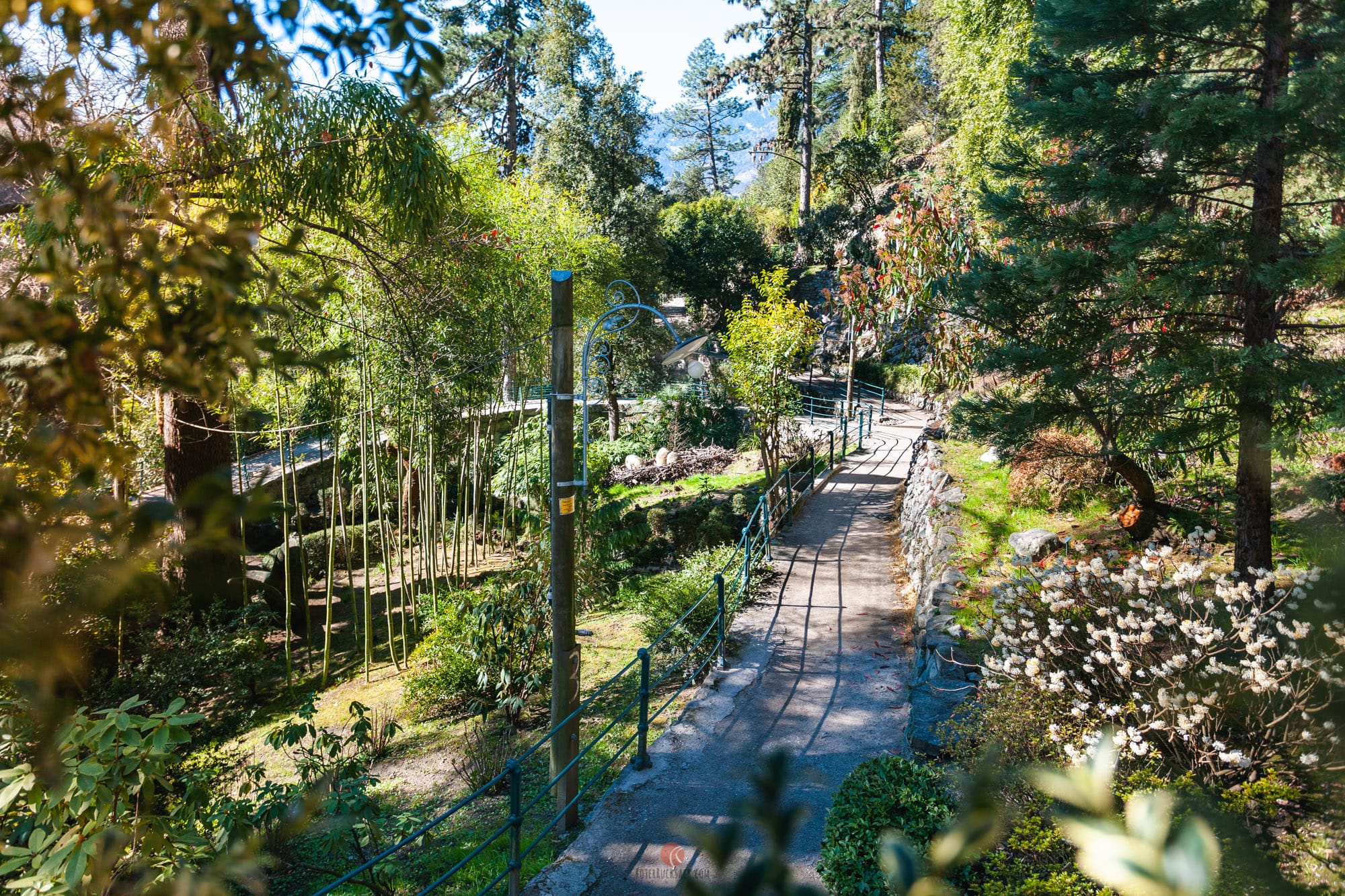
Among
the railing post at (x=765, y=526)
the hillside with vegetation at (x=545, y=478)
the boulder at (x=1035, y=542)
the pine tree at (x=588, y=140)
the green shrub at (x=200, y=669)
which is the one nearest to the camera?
the hillside with vegetation at (x=545, y=478)

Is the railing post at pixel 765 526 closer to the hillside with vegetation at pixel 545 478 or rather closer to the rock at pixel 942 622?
the hillside with vegetation at pixel 545 478

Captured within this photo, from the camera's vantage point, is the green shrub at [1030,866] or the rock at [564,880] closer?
the green shrub at [1030,866]

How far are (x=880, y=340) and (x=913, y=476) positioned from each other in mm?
2524

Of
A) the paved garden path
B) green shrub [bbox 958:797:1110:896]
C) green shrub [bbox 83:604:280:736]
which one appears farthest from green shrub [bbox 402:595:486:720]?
green shrub [bbox 958:797:1110:896]

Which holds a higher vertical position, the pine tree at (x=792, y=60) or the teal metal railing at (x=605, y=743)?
the pine tree at (x=792, y=60)

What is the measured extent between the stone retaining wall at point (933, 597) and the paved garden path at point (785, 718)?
1.23 ft

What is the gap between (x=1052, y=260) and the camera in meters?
5.38

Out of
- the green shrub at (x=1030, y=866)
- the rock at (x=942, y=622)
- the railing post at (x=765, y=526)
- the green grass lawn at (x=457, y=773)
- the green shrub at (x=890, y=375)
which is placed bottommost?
the green grass lawn at (x=457, y=773)

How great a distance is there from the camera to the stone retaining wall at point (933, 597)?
568 cm

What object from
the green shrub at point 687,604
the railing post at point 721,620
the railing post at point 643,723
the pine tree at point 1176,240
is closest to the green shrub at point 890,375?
the green shrub at point 687,604

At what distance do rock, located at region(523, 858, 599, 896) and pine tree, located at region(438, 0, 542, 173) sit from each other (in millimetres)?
21398

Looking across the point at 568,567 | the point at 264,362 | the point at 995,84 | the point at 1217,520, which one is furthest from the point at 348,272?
the point at 995,84

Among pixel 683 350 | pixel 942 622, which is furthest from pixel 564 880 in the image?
pixel 942 622

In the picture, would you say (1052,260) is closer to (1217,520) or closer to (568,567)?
(1217,520)
